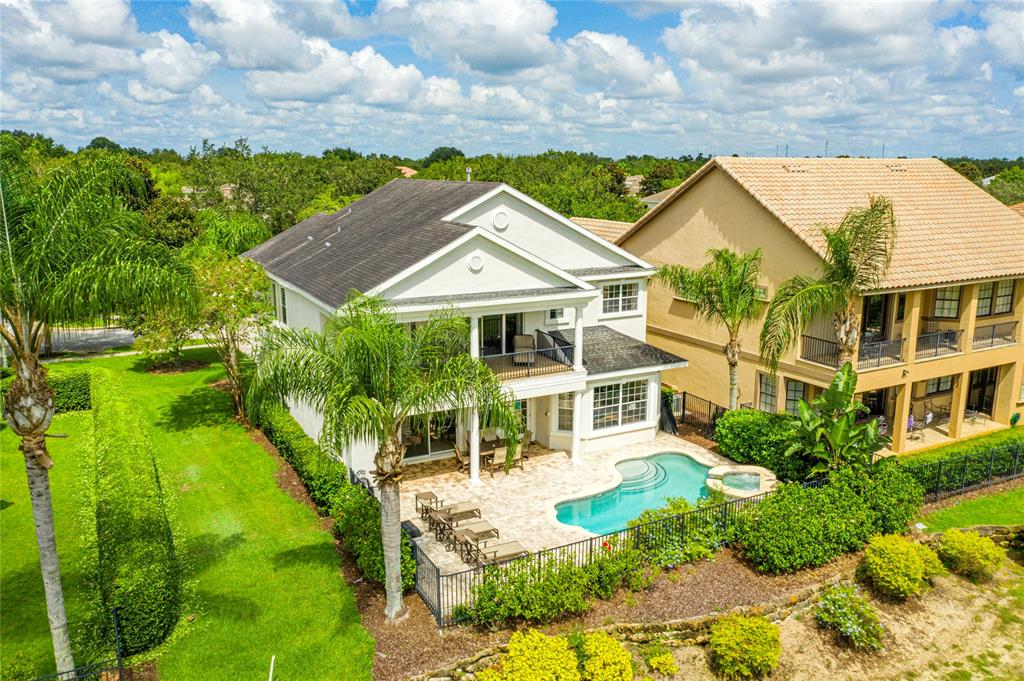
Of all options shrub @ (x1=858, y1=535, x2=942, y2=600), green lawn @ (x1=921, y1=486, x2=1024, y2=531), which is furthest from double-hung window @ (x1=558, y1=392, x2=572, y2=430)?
green lawn @ (x1=921, y1=486, x2=1024, y2=531)

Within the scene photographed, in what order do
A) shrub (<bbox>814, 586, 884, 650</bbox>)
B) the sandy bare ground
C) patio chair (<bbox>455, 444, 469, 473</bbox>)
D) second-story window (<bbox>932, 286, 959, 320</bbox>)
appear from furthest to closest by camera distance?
second-story window (<bbox>932, 286, 959, 320</bbox>), patio chair (<bbox>455, 444, 469, 473</bbox>), shrub (<bbox>814, 586, 884, 650</bbox>), the sandy bare ground

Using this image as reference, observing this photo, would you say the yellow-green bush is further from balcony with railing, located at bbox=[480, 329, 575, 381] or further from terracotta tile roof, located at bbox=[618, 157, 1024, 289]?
terracotta tile roof, located at bbox=[618, 157, 1024, 289]

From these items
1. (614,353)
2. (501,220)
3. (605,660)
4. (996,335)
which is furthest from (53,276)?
(996,335)

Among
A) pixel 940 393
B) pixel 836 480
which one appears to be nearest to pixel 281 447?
pixel 836 480

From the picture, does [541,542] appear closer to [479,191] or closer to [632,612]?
[632,612]

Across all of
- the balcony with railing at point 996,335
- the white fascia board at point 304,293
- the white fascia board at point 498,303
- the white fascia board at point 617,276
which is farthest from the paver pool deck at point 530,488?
the balcony with railing at point 996,335

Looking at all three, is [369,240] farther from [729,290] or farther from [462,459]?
[729,290]
